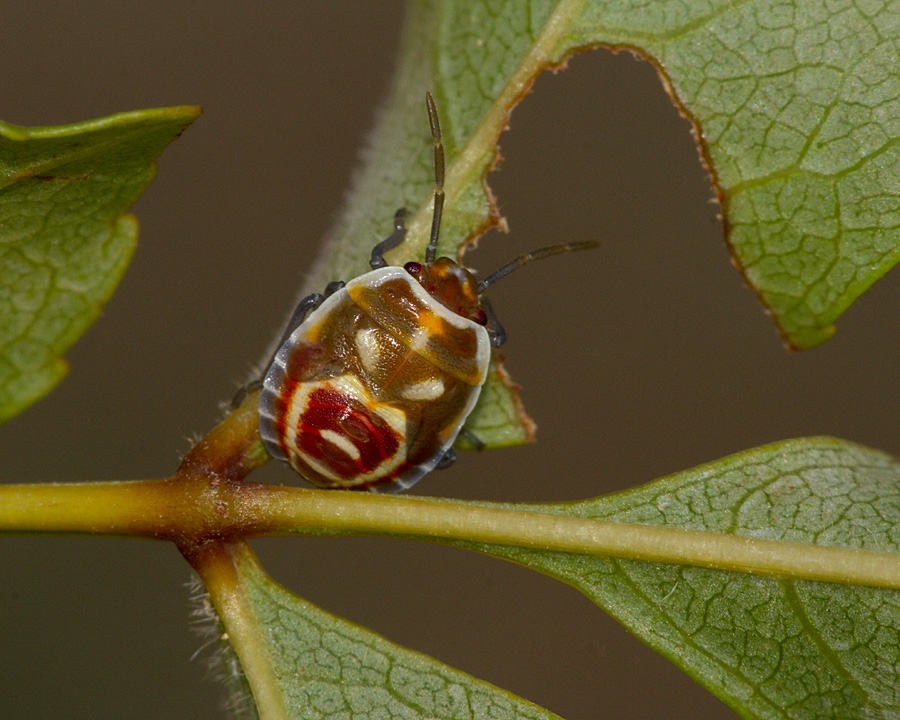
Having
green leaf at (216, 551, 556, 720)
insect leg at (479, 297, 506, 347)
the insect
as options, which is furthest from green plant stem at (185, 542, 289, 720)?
insect leg at (479, 297, 506, 347)

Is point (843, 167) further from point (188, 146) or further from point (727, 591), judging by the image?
point (188, 146)

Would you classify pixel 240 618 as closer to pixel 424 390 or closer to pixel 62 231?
pixel 424 390

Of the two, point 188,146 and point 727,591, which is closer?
point 727,591

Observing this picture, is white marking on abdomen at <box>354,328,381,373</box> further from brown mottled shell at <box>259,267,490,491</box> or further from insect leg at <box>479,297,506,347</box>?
insect leg at <box>479,297,506,347</box>

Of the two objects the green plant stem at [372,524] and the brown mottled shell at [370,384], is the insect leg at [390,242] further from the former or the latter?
the green plant stem at [372,524]

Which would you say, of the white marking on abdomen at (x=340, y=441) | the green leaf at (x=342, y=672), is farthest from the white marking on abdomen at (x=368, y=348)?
the green leaf at (x=342, y=672)

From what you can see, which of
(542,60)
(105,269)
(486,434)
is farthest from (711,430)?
(105,269)
